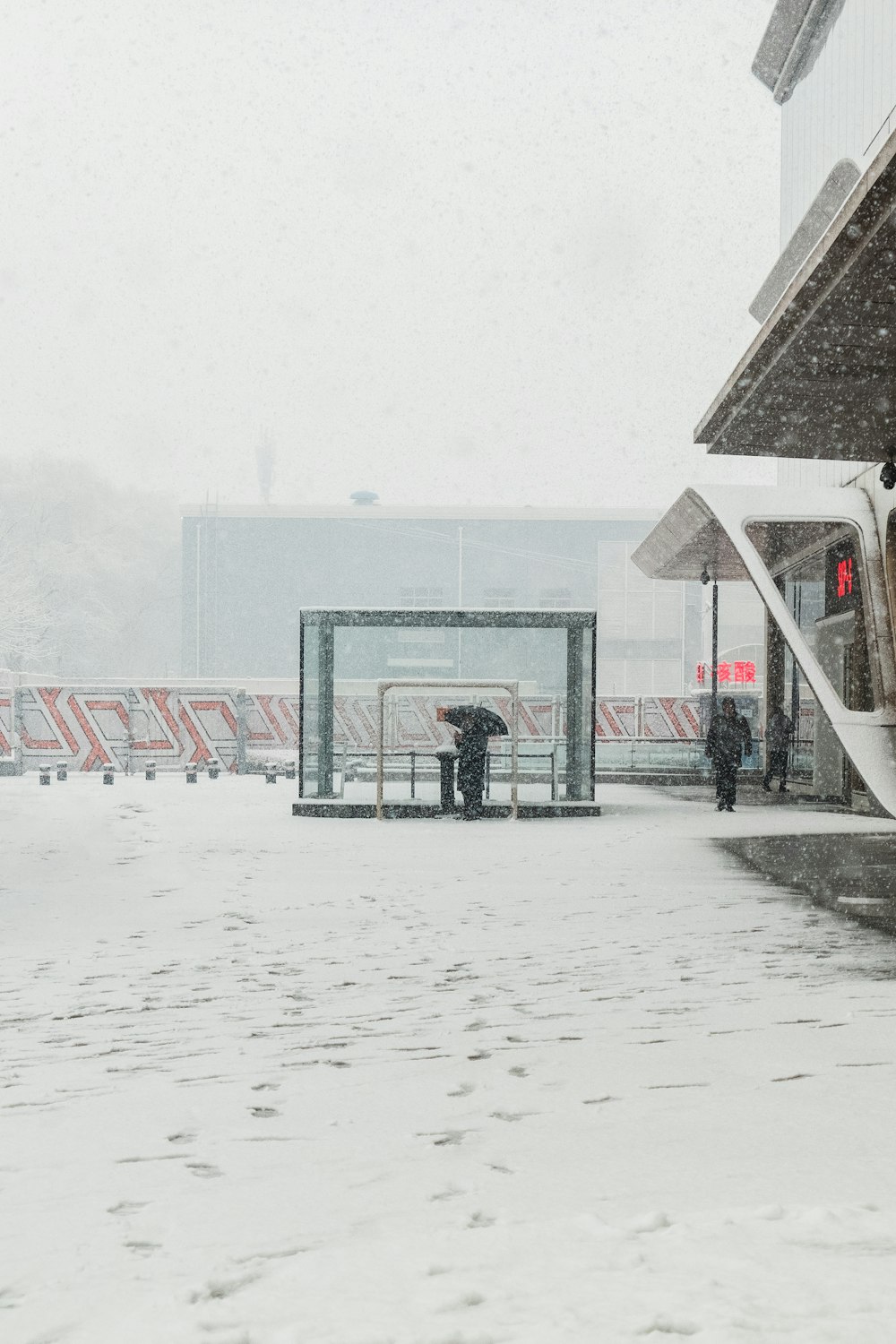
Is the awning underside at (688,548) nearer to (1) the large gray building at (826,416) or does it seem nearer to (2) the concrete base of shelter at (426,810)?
(1) the large gray building at (826,416)

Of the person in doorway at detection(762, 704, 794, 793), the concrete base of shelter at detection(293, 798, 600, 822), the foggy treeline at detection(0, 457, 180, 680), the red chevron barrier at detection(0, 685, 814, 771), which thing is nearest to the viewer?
the concrete base of shelter at detection(293, 798, 600, 822)

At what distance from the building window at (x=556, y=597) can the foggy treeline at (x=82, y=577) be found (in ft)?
75.4

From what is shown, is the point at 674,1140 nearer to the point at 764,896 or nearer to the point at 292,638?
the point at 764,896

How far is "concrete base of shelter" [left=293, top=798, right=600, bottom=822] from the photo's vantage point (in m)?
16.8

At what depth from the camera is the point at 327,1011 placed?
588 cm

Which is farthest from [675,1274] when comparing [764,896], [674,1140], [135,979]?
[764,896]

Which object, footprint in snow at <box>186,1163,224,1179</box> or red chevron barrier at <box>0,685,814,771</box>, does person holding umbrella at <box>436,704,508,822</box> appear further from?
footprint in snow at <box>186,1163,224,1179</box>

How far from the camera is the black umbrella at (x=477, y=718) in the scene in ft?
53.7

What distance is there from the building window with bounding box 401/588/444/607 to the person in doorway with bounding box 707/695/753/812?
34240mm

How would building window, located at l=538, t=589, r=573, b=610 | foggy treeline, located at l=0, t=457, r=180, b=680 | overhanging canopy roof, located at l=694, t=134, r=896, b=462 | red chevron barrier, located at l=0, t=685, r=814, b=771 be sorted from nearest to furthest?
overhanging canopy roof, located at l=694, t=134, r=896, b=462 < red chevron barrier, located at l=0, t=685, r=814, b=771 < building window, located at l=538, t=589, r=573, b=610 < foggy treeline, located at l=0, t=457, r=180, b=680

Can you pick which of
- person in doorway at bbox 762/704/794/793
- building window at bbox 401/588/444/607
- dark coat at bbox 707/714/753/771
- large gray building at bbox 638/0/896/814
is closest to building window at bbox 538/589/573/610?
building window at bbox 401/588/444/607

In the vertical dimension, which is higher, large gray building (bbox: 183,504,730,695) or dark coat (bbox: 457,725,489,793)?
large gray building (bbox: 183,504,730,695)

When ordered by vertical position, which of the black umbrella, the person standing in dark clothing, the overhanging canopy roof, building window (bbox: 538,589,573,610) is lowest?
the person standing in dark clothing

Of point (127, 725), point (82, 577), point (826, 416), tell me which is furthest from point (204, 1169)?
point (82, 577)
